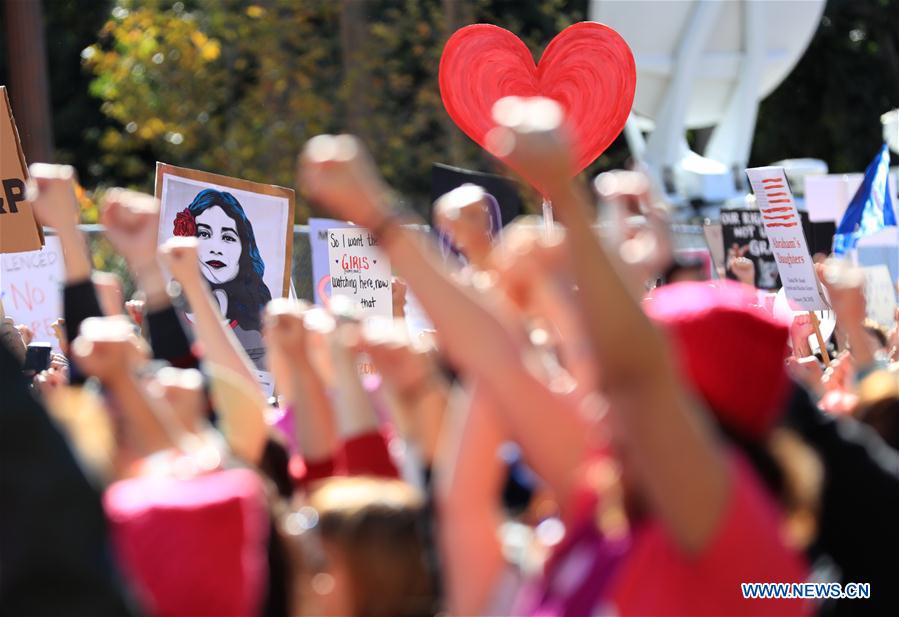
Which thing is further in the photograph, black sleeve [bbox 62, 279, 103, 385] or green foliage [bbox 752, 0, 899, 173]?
green foliage [bbox 752, 0, 899, 173]

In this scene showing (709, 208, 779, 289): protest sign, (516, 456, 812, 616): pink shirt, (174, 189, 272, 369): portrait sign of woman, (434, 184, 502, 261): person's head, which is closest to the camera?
(516, 456, 812, 616): pink shirt

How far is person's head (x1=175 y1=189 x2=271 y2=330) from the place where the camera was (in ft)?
18.7

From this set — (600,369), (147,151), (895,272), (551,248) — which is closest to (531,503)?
(551,248)

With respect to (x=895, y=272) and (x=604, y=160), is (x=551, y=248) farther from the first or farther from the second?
(x=604, y=160)

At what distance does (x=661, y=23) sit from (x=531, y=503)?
50.8ft

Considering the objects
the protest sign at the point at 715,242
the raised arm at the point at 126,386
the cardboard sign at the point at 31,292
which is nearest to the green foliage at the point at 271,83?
the protest sign at the point at 715,242

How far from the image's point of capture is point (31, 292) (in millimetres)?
7332

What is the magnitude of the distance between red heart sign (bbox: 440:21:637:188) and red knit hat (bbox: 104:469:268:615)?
4.84 metres

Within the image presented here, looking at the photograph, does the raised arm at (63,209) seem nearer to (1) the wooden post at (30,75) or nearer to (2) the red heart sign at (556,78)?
(2) the red heart sign at (556,78)

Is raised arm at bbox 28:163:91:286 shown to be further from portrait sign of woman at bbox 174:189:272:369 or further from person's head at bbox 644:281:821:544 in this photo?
portrait sign of woman at bbox 174:189:272:369

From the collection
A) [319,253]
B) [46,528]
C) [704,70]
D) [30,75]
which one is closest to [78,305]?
[46,528]

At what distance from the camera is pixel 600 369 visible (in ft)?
6.38

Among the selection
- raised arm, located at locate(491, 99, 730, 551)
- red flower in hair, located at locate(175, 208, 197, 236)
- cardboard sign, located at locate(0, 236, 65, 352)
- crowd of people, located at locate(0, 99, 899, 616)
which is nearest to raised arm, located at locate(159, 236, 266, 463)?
crowd of people, located at locate(0, 99, 899, 616)

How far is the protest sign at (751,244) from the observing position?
27.2 feet
